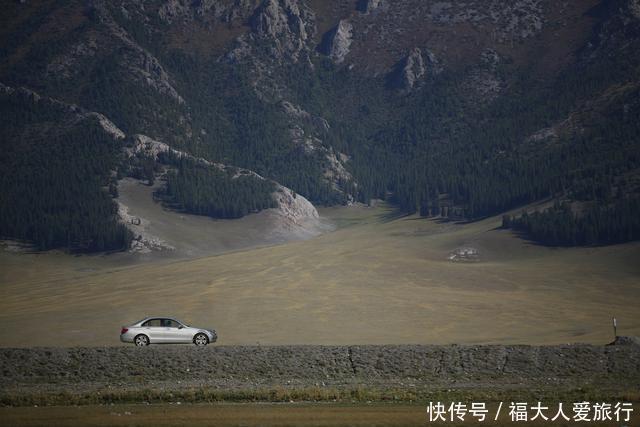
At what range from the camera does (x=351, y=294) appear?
100438 millimetres

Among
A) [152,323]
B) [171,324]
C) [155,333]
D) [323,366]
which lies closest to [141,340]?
[155,333]

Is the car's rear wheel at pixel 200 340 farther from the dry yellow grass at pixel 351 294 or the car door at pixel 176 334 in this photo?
the dry yellow grass at pixel 351 294

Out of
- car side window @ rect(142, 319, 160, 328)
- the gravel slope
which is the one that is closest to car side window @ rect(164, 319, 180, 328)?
car side window @ rect(142, 319, 160, 328)

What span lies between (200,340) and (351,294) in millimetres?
57625

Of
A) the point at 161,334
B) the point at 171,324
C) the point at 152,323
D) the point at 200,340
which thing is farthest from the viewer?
the point at 152,323

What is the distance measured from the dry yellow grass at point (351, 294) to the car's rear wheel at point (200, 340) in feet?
64.9

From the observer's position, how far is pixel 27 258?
549 ft

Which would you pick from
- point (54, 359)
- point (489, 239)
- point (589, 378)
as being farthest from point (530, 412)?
point (489, 239)

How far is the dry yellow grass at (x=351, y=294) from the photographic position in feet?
236

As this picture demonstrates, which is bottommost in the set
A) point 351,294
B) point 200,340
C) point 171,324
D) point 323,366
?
point 351,294

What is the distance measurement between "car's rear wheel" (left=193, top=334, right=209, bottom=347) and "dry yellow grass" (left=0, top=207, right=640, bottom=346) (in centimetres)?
1978

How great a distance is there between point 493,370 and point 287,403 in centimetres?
1117

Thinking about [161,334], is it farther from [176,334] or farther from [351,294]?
[351,294]

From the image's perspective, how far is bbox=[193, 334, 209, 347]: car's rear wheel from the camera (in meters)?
43.8
